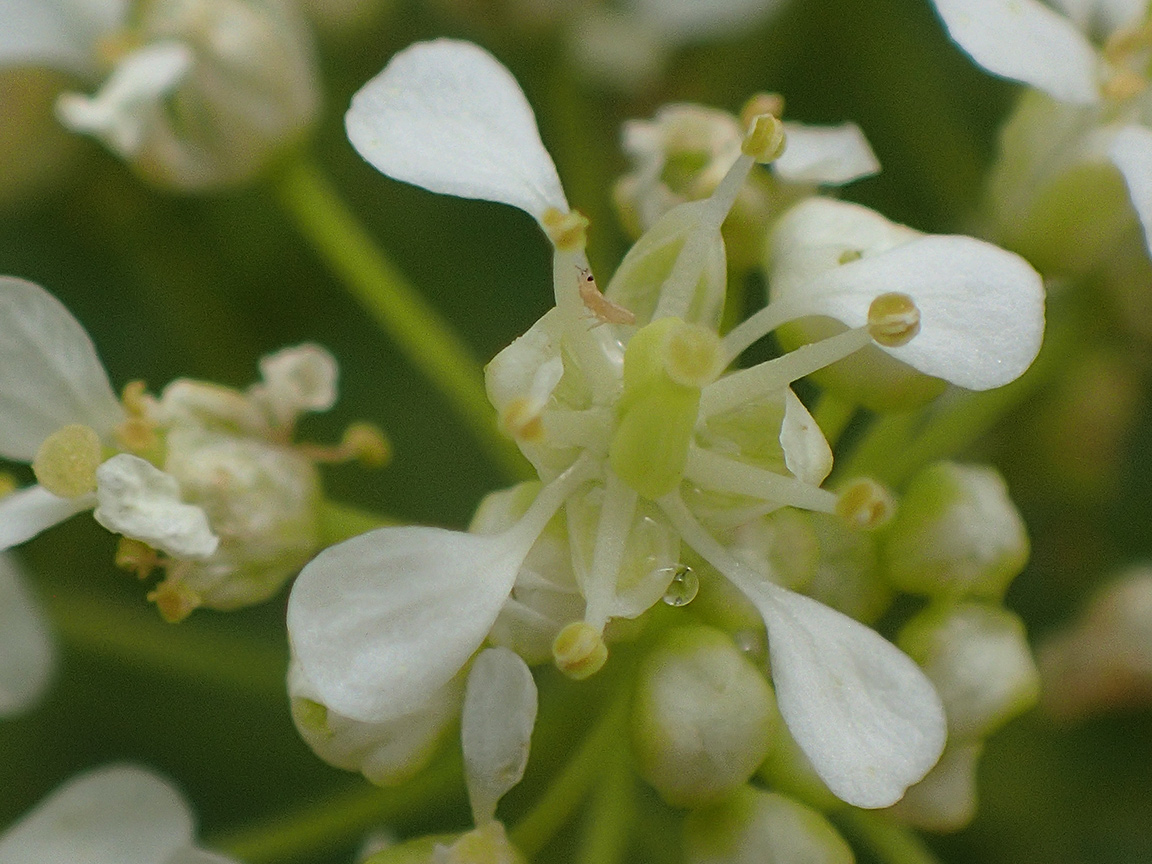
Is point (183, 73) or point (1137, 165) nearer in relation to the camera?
point (1137, 165)

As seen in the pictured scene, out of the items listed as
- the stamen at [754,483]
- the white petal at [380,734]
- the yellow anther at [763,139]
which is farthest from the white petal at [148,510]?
the yellow anther at [763,139]

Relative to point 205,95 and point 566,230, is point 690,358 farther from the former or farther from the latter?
point 205,95

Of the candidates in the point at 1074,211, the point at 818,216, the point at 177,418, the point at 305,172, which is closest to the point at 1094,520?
the point at 1074,211

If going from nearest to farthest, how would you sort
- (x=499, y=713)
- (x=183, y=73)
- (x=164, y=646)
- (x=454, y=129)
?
(x=499, y=713) → (x=454, y=129) → (x=183, y=73) → (x=164, y=646)

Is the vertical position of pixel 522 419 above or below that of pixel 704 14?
above

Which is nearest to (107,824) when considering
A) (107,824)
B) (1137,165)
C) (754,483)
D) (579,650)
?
(107,824)

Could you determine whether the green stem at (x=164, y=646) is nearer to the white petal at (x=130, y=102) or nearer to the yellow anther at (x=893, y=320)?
the white petal at (x=130, y=102)

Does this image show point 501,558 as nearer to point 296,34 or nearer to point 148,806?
point 148,806
